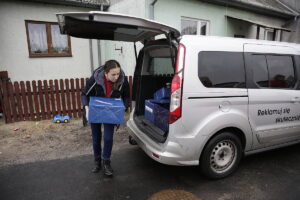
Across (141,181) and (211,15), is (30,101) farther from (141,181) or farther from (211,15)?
(211,15)

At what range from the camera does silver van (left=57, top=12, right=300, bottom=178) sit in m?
2.50

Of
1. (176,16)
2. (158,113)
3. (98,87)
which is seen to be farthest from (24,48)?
(158,113)

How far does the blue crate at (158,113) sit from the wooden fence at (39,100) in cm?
312

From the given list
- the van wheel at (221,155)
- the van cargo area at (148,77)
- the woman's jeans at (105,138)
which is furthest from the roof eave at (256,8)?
the woman's jeans at (105,138)

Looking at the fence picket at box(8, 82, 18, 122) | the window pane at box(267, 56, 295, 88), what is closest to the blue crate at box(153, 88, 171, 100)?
the window pane at box(267, 56, 295, 88)

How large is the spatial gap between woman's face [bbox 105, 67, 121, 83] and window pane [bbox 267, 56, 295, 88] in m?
2.16

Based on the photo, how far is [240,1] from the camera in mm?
8219

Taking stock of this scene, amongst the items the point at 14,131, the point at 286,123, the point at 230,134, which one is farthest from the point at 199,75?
the point at 14,131

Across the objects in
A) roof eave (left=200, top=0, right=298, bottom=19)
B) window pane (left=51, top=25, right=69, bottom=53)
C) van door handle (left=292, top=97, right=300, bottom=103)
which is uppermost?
roof eave (left=200, top=0, right=298, bottom=19)

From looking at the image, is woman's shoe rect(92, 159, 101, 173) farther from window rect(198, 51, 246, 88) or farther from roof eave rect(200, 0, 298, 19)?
roof eave rect(200, 0, 298, 19)

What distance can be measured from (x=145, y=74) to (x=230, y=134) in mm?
1647

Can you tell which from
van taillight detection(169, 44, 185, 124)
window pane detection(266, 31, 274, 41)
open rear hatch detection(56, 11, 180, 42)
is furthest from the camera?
window pane detection(266, 31, 274, 41)

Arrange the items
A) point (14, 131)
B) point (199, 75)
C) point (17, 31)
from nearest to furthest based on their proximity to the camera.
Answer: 1. point (199, 75)
2. point (14, 131)
3. point (17, 31)

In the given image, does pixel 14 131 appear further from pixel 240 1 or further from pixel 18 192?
pixel 240 1
